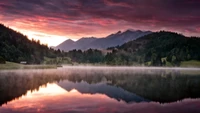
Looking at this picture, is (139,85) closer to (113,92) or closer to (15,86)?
(113,92)

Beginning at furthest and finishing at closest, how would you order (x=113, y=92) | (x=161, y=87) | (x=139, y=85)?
(x=139, y=85), (x=161, y=87), (x=113, y=92)

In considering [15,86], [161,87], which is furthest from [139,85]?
[15,86]

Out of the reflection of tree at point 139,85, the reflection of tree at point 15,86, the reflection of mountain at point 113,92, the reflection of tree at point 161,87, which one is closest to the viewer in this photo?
the reflection of tree at point 15,86

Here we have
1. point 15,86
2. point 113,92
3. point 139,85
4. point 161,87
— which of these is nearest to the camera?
point 113,92

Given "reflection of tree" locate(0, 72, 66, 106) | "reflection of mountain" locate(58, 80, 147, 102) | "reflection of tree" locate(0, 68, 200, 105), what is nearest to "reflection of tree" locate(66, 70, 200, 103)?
"reflection of tree" locate(0, 68, 200, 105)

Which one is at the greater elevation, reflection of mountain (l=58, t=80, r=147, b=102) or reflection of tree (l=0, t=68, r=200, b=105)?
reflection of tree (l=0, t=68, r=200, b=105)

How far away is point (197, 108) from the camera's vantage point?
23.5 m

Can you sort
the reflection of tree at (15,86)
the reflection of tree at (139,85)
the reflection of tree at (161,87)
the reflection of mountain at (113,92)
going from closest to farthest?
the reflection of tree at (15,86) → the reflection of mountain at (113,92) → the reflection of tree at (139,85) → the reflection of tree at (161,87)

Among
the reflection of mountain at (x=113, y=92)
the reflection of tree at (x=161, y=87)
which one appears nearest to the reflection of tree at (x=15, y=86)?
the reflection of mountain at (x=113, y=92)

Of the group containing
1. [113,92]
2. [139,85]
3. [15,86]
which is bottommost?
[113,92]

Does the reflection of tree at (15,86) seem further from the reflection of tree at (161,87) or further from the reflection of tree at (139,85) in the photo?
the reflection of tree at (161,87)

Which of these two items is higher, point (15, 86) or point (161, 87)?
point (15, 86)

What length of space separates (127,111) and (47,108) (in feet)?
24.5

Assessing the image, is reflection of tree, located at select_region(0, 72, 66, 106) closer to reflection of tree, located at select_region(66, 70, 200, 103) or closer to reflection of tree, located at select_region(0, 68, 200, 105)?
reflection of tree, located at select_region(0, 68, 200, 105)
